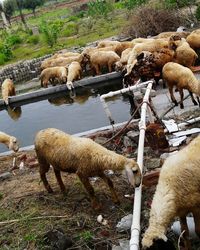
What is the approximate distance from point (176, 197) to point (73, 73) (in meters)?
15.4

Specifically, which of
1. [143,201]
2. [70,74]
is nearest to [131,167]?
[143,201]

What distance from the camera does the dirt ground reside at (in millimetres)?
7426

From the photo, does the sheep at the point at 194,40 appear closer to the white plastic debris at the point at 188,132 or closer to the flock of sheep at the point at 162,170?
the flock of sheep at the point at 162,170

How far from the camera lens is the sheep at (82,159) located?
8156 millimetres

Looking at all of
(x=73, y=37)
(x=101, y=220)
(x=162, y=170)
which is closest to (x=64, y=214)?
(x=101, y=220)

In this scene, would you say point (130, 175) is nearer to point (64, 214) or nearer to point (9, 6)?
point (64, 214)

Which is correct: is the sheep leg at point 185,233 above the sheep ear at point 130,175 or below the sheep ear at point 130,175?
below

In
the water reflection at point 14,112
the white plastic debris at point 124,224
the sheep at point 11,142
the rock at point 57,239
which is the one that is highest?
the rock at point 57,239

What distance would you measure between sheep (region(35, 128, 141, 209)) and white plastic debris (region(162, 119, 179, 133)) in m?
2.99

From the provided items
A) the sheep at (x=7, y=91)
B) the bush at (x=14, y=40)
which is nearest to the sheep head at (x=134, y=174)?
the sheep at (x=7, y=91)

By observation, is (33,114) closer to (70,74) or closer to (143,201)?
(70,74)

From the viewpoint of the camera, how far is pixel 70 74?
21.3 metres

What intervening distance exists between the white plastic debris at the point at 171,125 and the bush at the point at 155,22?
18866 mm

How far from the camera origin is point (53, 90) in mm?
20750
